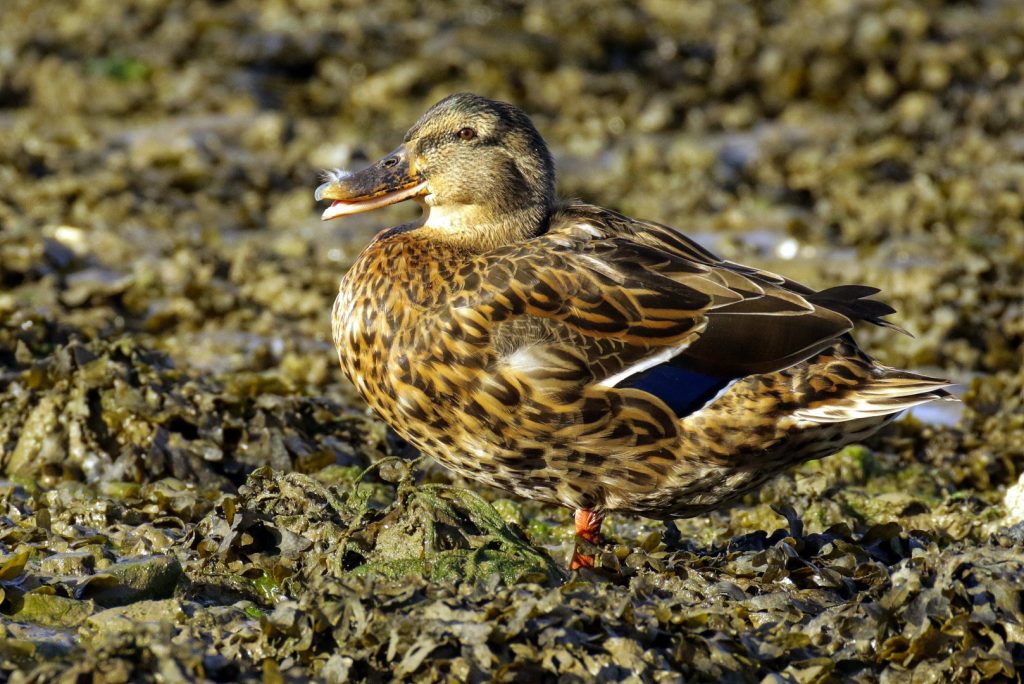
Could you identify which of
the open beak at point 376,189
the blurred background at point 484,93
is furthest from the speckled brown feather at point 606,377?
the blurred background at point 484,93

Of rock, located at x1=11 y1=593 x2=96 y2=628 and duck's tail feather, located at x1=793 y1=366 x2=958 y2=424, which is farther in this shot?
duck's tail feather, located at x1=793 y1=366 x2=958 y2=424

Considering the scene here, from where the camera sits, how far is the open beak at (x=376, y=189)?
6.25 meters

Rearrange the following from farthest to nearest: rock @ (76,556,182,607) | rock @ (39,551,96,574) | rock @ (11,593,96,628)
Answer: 1. rock @ (39,551,96,574)
2. rock @ (76,556,182,607)
3. rock @ (11,593,96,628)

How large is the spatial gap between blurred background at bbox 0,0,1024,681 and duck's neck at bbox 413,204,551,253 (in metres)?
1.07

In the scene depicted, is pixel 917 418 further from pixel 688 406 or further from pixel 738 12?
pixel 738 12

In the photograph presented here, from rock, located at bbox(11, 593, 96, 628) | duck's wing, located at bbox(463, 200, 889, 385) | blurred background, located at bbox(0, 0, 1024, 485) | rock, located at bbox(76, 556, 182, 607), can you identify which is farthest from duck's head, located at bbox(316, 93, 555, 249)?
rock, located at bbox(11, 593, 96, 628)

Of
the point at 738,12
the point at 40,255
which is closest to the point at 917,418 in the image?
the point at 40,255

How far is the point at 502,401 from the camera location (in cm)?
540

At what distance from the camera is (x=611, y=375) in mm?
5492

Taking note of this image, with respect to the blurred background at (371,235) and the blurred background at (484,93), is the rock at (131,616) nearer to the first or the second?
the blurred background at (371,235)

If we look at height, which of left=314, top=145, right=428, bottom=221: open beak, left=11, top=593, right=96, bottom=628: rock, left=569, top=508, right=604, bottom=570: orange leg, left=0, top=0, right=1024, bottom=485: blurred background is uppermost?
left=314, top=145, right=428, bottom=221: open beak

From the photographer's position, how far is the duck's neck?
6.07m

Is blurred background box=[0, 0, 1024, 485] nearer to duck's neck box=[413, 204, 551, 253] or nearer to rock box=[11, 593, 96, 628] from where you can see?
duck's neck box=[413, 204, 551, 253]

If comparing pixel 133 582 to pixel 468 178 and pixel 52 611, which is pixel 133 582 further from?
pixel 468 178
